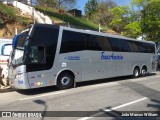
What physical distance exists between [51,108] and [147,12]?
79.0ft

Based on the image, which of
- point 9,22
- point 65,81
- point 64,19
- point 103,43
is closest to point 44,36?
point 65,81

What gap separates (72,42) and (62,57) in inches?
41.4

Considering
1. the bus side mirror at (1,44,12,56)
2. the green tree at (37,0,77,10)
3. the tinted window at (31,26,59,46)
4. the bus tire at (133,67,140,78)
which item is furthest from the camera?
the green tree at (37,0,77,10)

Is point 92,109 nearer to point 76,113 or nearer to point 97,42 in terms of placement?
point 76,113

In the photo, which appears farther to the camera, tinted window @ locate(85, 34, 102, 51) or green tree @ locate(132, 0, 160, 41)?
green tree @ locate(132, 0, 160, 41)

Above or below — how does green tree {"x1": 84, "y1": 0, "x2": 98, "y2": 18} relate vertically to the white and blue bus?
above

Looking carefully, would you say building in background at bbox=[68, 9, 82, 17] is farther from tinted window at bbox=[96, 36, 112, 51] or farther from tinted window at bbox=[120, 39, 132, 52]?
tinted window at bbox=[96, 36, 112, 51]

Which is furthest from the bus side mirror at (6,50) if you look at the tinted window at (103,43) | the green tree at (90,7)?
the green tree at (90,7)

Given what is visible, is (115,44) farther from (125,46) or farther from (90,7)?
(90,7)

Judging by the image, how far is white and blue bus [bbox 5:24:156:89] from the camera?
12.0 m

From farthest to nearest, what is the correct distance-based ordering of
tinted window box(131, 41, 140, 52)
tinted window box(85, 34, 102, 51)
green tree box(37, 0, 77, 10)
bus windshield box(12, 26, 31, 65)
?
1. green tree box(37, 0, 77, 10)
2. tinted window box(131, 41, 140, 52)
3. tinted window box(85, 34, 102, 51)
4. bus windshield box(12, 26, 31, 65)

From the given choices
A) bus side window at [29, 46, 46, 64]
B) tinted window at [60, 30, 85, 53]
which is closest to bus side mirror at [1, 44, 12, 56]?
bus side window at [29, 46, 46, 64]

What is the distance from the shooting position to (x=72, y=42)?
1392 cm

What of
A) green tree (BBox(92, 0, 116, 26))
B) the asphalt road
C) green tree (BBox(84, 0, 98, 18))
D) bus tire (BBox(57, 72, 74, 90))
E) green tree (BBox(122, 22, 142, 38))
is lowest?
the asphalt road
